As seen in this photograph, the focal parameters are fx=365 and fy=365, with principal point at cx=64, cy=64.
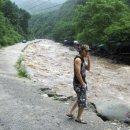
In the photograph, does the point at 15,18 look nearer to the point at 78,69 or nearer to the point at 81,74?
the point at 81,74

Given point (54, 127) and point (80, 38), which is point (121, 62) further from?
point (54, 127)

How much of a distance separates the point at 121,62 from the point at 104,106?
2955 cm

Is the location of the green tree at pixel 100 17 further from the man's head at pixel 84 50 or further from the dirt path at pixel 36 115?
the man's head at pixel 84 50

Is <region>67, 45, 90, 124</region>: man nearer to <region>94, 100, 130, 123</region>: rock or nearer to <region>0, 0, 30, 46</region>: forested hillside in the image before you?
<region>94, 100, 130, 123</region>: rock

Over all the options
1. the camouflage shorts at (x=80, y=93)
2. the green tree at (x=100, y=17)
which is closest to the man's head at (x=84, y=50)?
the camouflage shorts at (x=80, y=93)

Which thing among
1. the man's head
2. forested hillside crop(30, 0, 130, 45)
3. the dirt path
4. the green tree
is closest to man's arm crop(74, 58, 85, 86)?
the man's head

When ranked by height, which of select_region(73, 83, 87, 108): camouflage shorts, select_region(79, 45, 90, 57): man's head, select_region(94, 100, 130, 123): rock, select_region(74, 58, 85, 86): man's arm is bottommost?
select_region(94, 100, 130, 123): rock

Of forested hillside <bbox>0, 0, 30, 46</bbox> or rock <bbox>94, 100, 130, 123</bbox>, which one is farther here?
forested hillside <bbox>0, 0, 30, 46</bbox>

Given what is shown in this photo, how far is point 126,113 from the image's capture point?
11625 millimetres

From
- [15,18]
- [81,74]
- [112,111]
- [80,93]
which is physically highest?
[15,18]

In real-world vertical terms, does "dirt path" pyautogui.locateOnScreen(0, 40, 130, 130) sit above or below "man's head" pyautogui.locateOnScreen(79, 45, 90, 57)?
below

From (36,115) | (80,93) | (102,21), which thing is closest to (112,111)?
(80,93)

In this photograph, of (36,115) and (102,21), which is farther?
(102,21)

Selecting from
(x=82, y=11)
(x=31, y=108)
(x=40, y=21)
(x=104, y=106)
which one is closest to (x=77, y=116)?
(x=31, y=108)
